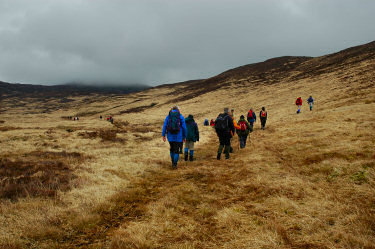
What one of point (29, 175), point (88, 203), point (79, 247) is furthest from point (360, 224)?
point (29, 175)

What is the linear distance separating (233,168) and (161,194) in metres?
3.54

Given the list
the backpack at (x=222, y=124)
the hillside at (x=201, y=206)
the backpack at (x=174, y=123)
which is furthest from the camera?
the backpack at (x=222, y=124)

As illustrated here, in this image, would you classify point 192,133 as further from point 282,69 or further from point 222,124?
point 282,69

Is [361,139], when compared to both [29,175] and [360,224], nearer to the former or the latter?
[360,224]

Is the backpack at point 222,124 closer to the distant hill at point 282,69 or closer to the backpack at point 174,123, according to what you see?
the backpack at point 174,123

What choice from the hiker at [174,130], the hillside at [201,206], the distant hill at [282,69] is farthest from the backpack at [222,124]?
the distant hill at [282,69]

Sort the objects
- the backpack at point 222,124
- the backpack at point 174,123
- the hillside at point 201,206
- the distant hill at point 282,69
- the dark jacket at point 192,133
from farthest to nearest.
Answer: the distant hill at point 282,69, the dark jacket at point 192,133, the backpack at point 222,124, the backpack at point 174,123, the hillside at point 201,206

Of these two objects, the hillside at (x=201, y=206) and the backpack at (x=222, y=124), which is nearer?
the hillside at (x=201, y=206)

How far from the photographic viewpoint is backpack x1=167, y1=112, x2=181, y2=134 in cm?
871

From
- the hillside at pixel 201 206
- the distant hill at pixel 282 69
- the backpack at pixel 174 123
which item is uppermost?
the distant hill at pixel 282 69

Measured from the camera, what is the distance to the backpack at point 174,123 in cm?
871

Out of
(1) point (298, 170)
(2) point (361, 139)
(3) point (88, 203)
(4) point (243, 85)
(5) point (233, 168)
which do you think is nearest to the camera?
(3) point (88, 203)

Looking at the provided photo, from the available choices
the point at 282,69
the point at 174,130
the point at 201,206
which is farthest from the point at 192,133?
the point at 282,69

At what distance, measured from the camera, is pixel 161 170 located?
8750 mm
